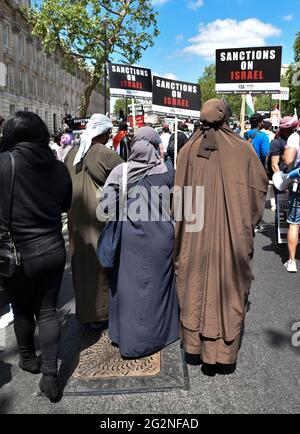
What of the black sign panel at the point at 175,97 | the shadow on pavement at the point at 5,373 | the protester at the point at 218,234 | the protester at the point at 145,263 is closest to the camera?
the protester at the point at 218,234

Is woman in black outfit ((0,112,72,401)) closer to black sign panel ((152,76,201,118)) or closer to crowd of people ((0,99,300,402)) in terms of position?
crowd of people ((0,99,300,402))

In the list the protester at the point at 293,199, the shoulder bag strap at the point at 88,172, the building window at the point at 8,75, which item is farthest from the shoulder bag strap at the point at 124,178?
the building window at the point at 8,75

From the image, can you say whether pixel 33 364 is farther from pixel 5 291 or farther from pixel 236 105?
pixel 236 105

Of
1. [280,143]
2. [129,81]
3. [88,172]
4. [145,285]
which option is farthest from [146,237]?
[129,81]

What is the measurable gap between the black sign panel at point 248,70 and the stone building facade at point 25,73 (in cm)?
3010

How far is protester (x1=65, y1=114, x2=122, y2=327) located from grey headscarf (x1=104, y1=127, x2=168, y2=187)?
414 mm

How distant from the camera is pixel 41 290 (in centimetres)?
268

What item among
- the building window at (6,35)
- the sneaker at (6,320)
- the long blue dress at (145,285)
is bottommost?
the sneaker at (6,320)

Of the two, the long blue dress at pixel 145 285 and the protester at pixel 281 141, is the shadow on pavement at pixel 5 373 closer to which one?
the long blue dress at pixel 145 285

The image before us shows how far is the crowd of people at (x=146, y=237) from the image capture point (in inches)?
99.0

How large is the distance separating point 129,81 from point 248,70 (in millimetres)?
3245

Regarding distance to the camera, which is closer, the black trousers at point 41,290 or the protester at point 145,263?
the black trousers at point 41,290

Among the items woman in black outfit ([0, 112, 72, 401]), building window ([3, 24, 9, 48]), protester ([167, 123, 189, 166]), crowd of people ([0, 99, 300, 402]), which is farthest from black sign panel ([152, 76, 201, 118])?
building window ([3, 24, 9, 48])

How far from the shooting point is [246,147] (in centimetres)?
278
